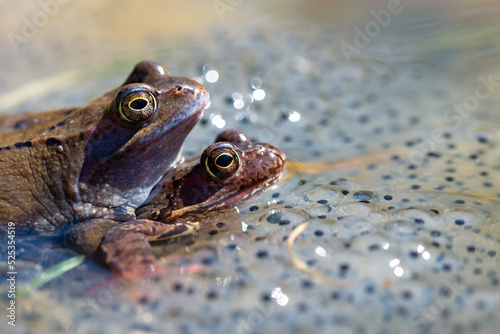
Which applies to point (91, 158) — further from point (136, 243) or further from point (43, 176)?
point (136, 243)

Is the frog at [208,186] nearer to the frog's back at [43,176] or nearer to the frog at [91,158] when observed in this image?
the frog at [91,158]

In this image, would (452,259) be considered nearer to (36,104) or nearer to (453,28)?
(453,28)

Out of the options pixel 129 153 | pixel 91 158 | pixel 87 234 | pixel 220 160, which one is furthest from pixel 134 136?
pixel 87 234

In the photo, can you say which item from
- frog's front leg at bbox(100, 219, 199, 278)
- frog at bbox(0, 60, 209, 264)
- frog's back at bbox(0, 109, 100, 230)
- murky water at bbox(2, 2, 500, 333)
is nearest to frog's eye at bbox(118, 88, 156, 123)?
frog at bbox(0, 60, 209, 264)

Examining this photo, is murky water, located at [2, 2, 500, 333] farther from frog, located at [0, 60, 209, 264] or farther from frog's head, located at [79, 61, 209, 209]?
frog's head, located at [79, 61, 209, 209]

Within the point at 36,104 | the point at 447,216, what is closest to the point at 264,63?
the point at 36,104

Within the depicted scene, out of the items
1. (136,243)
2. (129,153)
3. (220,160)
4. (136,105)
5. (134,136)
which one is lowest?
(136,243)

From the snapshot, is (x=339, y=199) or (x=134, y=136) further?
(x=339, y=199)
